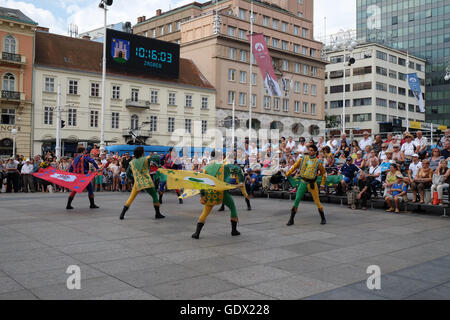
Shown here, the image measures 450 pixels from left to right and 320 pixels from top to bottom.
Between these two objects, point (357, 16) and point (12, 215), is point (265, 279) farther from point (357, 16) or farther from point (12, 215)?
point (357, 16)

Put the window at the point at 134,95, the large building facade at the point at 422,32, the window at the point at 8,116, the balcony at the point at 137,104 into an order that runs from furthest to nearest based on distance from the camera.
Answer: the large building facade at the point at 422,32 → the window at the point at 134,95 → the balcony at the point at 137,104 → the window at the point at 8,116

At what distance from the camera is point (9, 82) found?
43.8m

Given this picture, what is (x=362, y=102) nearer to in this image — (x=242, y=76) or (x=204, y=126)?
(x=242, y=76)

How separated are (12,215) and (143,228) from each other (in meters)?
4.23

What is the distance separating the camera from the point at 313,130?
7131cm

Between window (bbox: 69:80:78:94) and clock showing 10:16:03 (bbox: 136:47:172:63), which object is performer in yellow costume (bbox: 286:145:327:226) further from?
clock showing 10:16:03 (bbox: 136:47:172:63)

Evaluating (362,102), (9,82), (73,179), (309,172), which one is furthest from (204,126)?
(309,172)

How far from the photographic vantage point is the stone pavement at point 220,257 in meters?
Result: 5.27

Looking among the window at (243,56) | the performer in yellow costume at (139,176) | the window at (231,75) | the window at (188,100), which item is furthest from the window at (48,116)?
the performer in yellow costume at (139,176)

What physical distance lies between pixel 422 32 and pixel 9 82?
81.4 meters

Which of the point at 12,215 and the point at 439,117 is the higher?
the point at 439,117

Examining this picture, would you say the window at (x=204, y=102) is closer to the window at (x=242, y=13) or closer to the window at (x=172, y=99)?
the window at (x=172, y=99)

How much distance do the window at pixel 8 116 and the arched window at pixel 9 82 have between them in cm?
225

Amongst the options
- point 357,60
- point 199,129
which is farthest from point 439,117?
point 199,129
